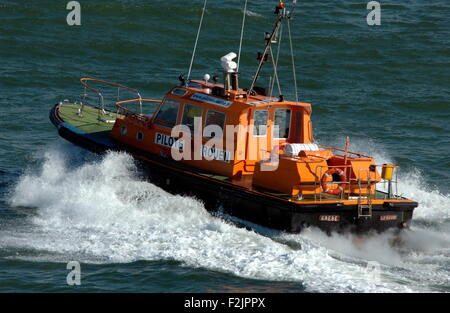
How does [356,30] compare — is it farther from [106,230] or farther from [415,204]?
[106,230]

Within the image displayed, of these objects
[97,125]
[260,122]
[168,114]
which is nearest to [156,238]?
[260,122]

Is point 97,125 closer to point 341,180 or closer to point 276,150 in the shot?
point 276,150

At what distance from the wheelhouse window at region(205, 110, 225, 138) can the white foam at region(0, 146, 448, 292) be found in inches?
57.5

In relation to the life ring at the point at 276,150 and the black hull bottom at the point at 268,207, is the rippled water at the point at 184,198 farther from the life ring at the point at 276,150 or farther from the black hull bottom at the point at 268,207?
the life ring at the point at 276,150

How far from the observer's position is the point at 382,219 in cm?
1298

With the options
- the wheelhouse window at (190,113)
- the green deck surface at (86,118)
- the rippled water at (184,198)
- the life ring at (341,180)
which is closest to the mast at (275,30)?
the wheelhouse window at (190,113)

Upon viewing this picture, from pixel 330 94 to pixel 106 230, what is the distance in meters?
12.0

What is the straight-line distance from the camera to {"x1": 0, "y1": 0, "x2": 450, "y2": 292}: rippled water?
1144 centimetres

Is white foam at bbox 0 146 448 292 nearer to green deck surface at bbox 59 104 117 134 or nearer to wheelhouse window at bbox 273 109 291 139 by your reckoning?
green deck surface at bbox 59 104 117 134

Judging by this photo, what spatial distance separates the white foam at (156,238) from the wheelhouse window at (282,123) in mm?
1989

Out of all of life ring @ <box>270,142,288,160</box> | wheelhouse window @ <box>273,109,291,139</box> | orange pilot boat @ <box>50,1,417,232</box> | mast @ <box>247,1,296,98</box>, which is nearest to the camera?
orange pilot boat @ <box>50,1,417,232</box>

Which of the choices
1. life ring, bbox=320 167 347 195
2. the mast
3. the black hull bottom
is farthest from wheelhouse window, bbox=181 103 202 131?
life ring, bbox=320 167 347 195
